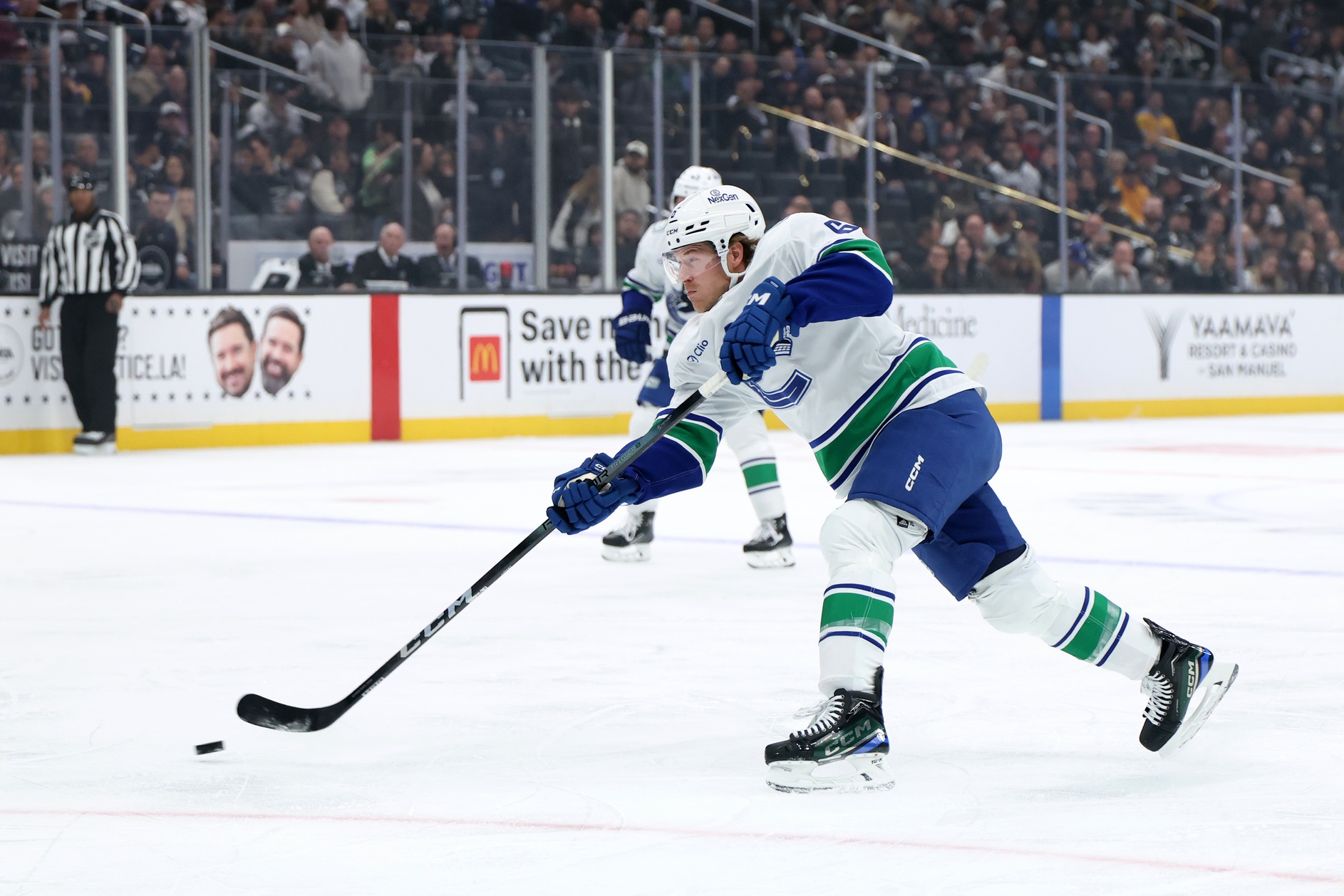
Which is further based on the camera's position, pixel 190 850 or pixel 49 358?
pixel 49 358

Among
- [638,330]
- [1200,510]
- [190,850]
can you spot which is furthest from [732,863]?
[1200,510]

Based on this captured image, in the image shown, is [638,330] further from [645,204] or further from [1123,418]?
[1123,418]

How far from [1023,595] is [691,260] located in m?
0.77

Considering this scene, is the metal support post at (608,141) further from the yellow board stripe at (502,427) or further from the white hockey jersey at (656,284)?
the white hockey jersey at (656,284)

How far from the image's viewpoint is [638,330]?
5.68 m

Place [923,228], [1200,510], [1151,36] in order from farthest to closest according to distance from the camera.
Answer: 1. [1151,36]
2. [923,228]
3. [1200,510]

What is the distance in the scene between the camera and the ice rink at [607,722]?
2.23 m

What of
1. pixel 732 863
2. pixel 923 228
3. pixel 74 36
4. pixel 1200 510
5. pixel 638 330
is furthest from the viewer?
pixel 923 228

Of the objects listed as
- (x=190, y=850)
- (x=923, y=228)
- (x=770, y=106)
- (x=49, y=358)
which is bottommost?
(x=190, y=850)

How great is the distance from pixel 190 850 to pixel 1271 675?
2195 mm

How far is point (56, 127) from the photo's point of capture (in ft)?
30.4

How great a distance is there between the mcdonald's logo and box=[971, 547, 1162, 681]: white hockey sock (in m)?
7.82

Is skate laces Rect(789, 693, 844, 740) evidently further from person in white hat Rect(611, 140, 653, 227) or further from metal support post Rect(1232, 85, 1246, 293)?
metal support post Rect(1232, 85, 1246, 293)

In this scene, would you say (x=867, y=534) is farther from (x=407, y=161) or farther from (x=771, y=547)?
(x=407, y=161)
